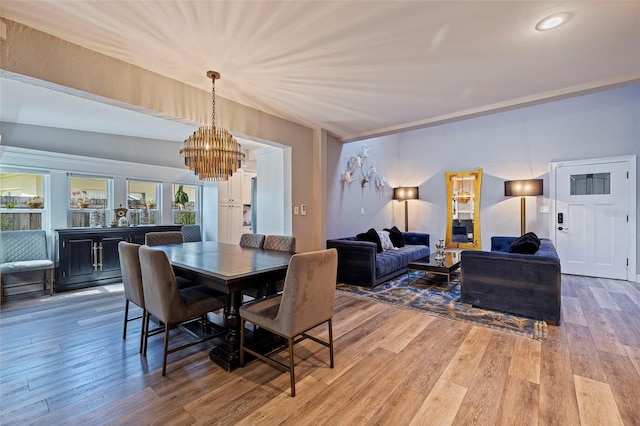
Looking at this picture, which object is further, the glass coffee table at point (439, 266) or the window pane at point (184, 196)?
the window pane at point (184, 196)

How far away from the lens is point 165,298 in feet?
6.73

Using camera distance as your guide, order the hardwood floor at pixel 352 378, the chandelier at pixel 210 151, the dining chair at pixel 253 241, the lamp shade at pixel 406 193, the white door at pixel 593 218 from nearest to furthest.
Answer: the hardwood floor at pixel 352 378 → the chandelier at pixel 210 151 → the dining chair at pixel 253 241 → the white door at pixel 593 218 → the lamp shade at pixel 406 193

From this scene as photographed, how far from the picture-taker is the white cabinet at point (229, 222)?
590cm

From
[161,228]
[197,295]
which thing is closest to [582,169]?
[197,295]

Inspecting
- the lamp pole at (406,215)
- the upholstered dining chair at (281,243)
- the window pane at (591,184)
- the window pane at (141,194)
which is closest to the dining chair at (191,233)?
the window pane at (141,194)

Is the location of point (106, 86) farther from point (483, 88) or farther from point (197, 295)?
point (483, 88)

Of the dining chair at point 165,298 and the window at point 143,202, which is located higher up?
the window at point 143,202

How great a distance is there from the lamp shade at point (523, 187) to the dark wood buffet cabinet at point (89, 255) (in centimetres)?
689

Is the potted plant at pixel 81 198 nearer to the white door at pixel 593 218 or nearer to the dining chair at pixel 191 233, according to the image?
the dining chair at pixel 191 233

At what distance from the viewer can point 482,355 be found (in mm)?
2344

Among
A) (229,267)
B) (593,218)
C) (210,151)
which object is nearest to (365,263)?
(229,267)

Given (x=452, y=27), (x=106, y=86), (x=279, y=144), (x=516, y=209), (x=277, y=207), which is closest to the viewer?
(x=452, y=27)

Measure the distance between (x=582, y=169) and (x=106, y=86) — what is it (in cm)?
710

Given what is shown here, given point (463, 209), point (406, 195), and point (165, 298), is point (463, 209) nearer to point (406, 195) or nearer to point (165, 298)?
point (406, 195)
